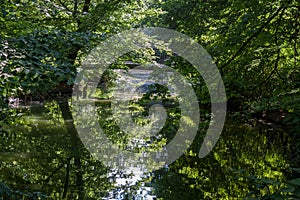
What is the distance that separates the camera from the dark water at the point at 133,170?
18.2 ft

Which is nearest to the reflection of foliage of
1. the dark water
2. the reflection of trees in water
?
the dark water

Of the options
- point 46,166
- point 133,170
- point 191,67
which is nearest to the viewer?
point 191,67

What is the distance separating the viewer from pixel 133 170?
267 inches

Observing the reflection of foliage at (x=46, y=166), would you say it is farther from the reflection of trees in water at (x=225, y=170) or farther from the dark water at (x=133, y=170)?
the reflection of trees in water at (x=225, y=170)

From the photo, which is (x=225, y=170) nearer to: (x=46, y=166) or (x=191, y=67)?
(x=191, y=67)

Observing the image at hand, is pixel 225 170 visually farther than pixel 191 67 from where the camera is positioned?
Yes

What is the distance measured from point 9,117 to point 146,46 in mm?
8797

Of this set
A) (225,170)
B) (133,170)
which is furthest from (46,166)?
(225,170)

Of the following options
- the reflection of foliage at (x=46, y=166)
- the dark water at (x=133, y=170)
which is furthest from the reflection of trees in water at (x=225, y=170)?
the reflection of foliage at (x=46, y=166)

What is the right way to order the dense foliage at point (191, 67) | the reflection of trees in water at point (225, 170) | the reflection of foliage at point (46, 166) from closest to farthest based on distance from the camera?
the dense foliage at point (191, 67) → the reflection of foliage at point (46, 166) → the reflection of trees in water at point (225, 170)

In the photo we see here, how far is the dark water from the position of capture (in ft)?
18.2

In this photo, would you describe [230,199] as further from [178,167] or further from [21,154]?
[21,154]

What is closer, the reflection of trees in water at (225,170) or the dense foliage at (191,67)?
the dense foliage at (191,67)

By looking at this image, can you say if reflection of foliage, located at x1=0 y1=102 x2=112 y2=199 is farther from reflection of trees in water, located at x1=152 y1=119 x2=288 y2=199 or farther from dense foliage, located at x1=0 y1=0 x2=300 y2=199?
reflection of trees in water, located at x1=152 y1=119 x2=288 y2=199
